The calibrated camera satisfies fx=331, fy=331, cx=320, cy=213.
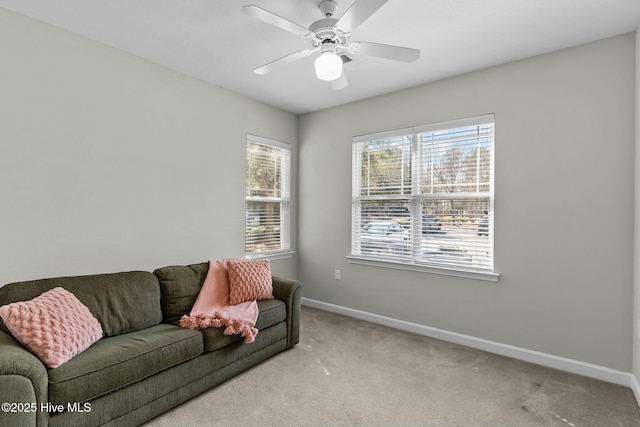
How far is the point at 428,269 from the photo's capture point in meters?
3.42

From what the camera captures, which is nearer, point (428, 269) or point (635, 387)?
point (635, 387)

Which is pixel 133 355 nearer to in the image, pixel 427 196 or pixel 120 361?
pixel 120 361

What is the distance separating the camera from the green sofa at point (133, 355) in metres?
1.54

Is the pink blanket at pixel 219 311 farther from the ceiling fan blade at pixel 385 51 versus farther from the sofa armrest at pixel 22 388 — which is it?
the ceiling fan blade at pixel 385 51

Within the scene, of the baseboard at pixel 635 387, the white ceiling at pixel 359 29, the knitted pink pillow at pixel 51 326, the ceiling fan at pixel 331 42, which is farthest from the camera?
the baseboard at pixel 635 387

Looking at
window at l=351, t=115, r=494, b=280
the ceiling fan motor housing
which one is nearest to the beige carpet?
window at l=351, t=115, r=494, b=280

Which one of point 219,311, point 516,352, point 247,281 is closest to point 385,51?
point 247,281

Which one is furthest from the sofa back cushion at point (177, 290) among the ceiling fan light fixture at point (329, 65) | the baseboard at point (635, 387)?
the baseboard at point (635, 387)

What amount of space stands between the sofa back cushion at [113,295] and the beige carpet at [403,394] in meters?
0.68

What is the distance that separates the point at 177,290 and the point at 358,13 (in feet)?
7.68

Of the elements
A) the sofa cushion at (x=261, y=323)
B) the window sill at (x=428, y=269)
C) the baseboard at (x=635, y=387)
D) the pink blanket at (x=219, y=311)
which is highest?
the window sill at (x=428, y=269)

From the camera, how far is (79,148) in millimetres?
2570

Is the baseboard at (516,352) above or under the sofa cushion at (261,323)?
under

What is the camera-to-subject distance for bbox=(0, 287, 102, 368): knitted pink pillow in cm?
169
